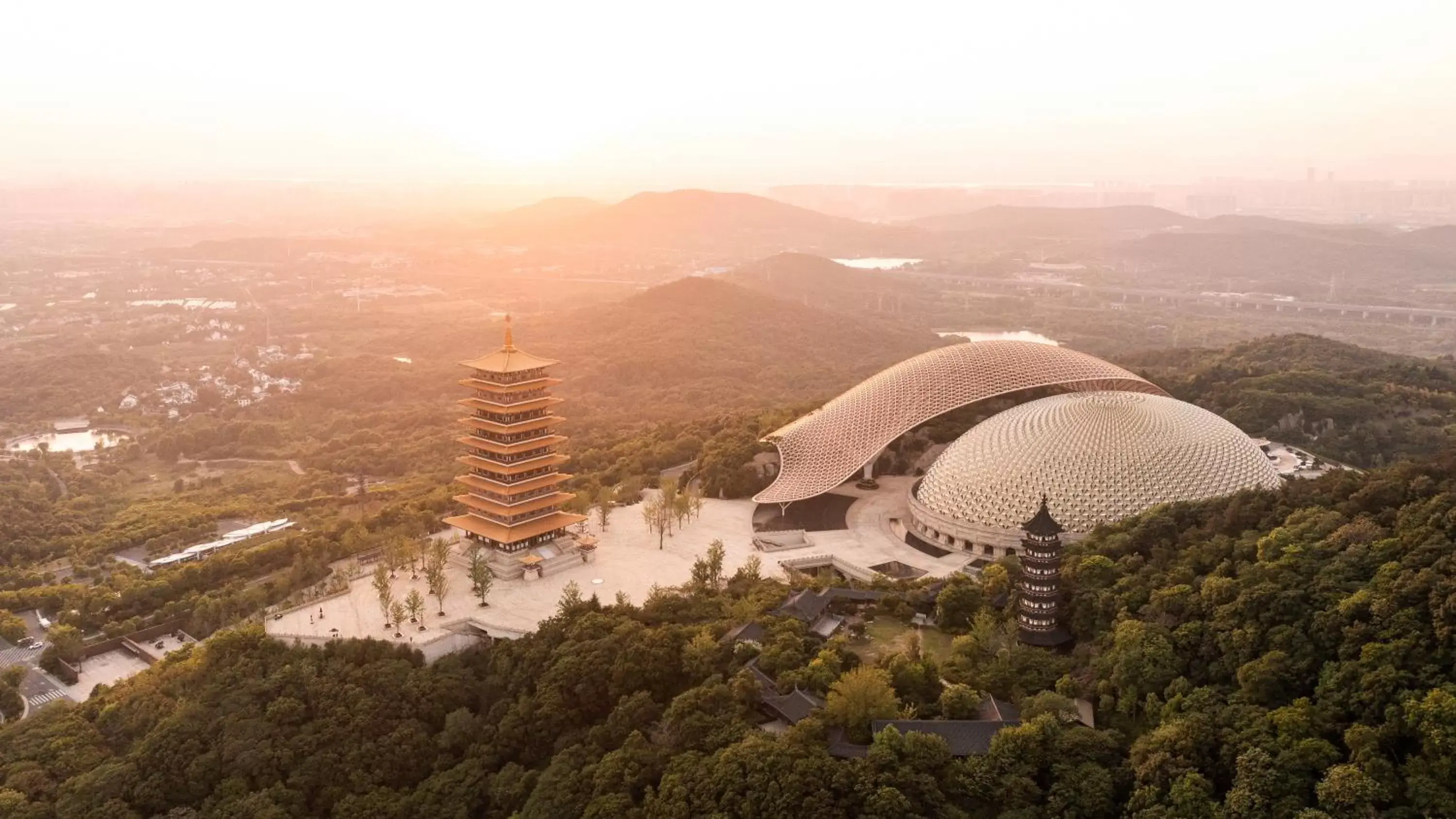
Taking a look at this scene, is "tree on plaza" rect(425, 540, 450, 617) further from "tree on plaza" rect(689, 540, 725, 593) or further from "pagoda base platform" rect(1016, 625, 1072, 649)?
"pagoda base platform" rect(1016, 625, 1072, 649)

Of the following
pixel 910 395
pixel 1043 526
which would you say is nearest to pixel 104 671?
pixel 1043 526

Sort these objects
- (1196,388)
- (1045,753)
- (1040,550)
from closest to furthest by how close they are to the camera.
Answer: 1. (1045,753)
2. (1040,550)
3. (1196,388)

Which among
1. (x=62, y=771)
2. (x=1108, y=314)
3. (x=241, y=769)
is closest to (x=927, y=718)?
(x=241, y=769)

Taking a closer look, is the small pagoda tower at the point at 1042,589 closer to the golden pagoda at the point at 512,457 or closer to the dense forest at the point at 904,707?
the dense forest at the point at 904,707

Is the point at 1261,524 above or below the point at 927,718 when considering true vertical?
above

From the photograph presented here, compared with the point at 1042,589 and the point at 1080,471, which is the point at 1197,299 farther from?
the point at 1042,589

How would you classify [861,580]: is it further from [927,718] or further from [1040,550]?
[927,718]
